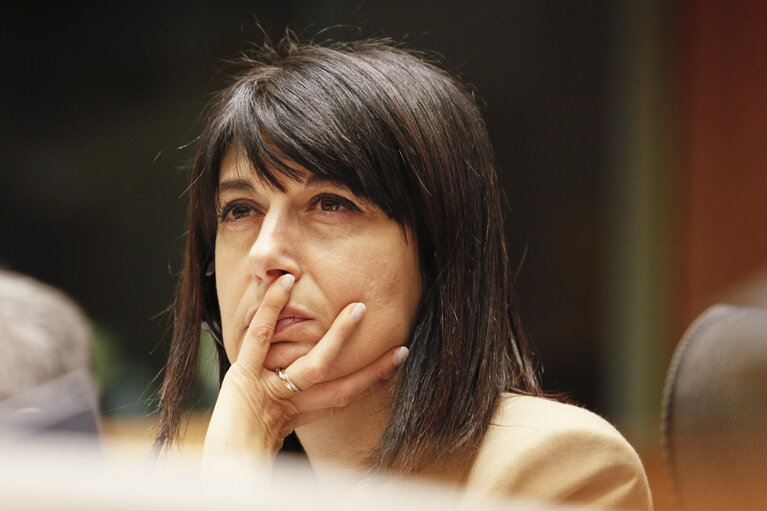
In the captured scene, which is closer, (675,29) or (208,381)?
(208,381)

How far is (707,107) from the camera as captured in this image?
5375 millimetres

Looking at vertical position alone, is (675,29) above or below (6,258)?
above

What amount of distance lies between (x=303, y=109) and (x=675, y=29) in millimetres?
4520

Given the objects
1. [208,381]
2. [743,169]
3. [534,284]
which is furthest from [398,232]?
[743,169]

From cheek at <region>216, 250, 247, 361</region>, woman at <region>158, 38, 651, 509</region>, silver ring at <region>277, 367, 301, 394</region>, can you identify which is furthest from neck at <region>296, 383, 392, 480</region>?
cheek at <region>216, 250, 247, 361</region>

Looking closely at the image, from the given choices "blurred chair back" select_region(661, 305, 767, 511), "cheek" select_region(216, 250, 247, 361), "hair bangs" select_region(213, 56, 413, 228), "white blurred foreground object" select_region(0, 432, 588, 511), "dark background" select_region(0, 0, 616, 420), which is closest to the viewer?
"white blurred foreground object" select_region(0, 432, 588, 511)

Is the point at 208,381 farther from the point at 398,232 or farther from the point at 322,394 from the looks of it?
the point at 398,232

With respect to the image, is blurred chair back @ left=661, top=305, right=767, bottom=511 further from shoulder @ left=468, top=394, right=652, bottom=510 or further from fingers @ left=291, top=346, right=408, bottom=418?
fingers @ left=291, top=346, right=408, bottom=418

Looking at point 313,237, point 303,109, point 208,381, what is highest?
point 303,109

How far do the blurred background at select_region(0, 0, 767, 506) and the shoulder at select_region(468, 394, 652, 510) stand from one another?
3.58 m

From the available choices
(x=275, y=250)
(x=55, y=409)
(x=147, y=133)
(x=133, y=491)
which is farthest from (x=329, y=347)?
(x=147, y=133)

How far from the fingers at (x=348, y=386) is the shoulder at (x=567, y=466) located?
237mm

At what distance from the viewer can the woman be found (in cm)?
151

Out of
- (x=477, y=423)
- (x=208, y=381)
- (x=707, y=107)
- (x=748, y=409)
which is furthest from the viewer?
(x=707, y=107)
